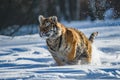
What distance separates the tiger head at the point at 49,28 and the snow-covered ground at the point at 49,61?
1.85ft

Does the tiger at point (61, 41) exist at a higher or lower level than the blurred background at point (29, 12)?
higher

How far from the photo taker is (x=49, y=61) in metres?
9.56

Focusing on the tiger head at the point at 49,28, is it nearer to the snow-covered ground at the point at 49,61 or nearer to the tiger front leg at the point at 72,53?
the tiger front leg at the point at 72,53

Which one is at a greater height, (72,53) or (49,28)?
(49,28)

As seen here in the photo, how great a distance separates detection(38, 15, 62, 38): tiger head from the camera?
26.7 ft

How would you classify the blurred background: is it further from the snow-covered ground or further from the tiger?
the tiger

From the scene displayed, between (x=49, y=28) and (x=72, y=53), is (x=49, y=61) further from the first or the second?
(x=49, y=28)

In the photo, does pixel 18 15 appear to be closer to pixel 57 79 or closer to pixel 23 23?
pixel 23 23

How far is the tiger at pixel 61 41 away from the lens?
8.22 metres

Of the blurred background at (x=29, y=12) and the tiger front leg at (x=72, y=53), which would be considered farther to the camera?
the blurred background at (x=29, y=12)

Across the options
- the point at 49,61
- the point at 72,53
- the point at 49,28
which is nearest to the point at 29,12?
the point at 49,61

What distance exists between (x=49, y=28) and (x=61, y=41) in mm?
399

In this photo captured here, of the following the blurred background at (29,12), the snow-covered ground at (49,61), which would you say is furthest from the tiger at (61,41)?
the blurred background at (29,12)

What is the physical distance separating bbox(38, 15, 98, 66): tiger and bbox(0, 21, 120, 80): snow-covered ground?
27cm
